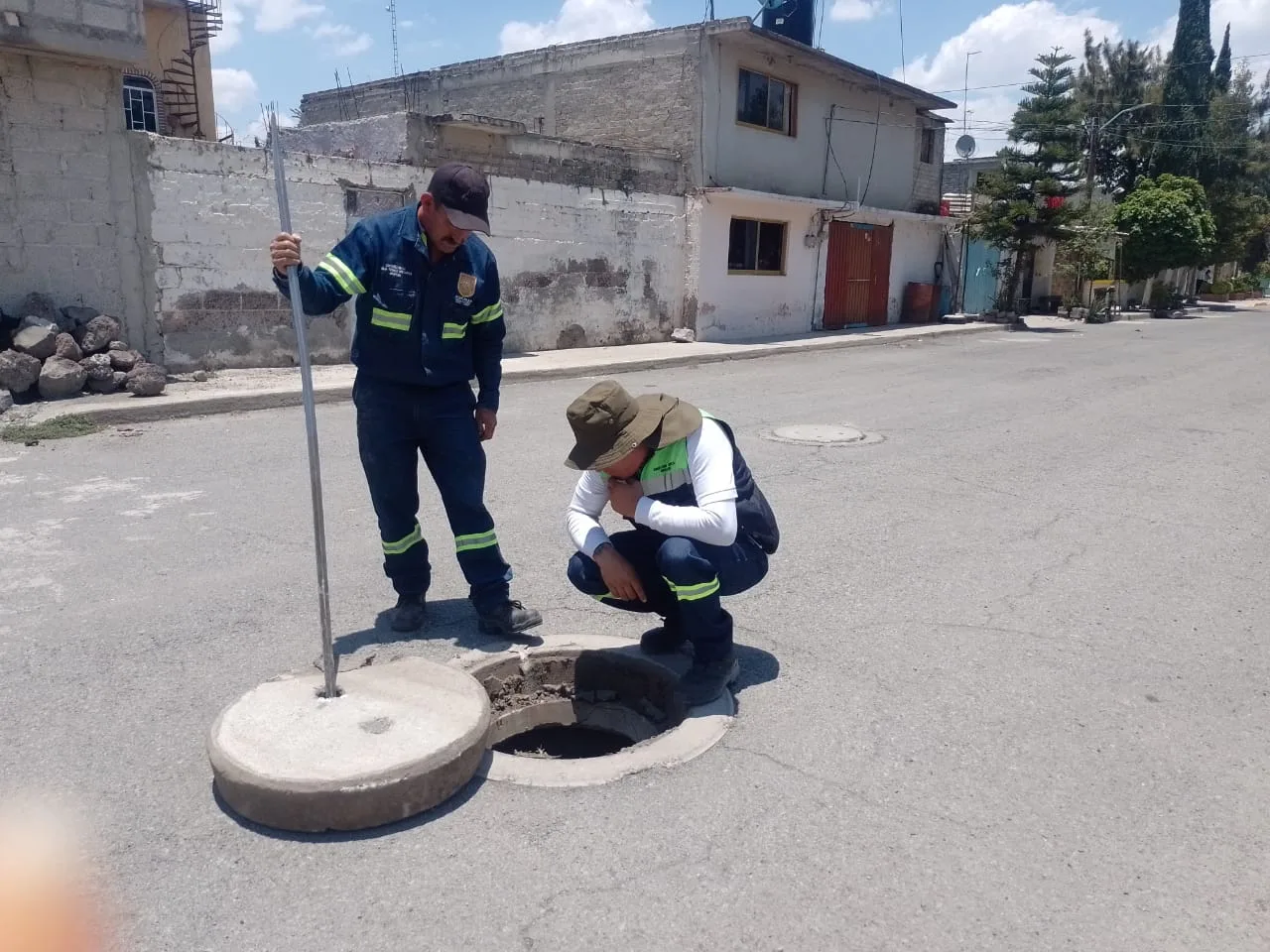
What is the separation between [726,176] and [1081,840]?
16.3 meters

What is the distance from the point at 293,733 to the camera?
2.90 metres

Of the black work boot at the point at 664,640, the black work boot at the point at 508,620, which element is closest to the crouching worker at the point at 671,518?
the black work boot at the point at 664,640

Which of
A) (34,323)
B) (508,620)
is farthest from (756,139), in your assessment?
(508,620)

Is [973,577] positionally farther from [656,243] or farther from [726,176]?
[726,176]

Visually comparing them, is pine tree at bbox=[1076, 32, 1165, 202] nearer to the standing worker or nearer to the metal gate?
the metal gate

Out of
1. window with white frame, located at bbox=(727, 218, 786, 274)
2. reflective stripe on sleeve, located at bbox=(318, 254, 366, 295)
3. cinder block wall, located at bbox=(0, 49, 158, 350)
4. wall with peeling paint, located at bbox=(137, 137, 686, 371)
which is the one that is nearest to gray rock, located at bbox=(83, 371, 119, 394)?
cinder block wall, located at bbox=(0, 49, 158, 350)

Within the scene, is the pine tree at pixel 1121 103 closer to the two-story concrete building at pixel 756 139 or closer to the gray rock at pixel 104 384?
the two-story concrete building at pixel 756 139

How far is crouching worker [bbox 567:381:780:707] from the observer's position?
3.25m

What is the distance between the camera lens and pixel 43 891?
2.42m

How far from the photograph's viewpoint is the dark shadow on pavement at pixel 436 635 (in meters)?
3.95

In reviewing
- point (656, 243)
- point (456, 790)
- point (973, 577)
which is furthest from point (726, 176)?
point (456, 790)

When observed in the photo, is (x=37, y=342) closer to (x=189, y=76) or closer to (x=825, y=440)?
(x=825, y=440)

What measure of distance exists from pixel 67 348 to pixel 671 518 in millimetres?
8103

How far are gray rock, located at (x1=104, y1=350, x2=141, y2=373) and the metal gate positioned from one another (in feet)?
48.2
